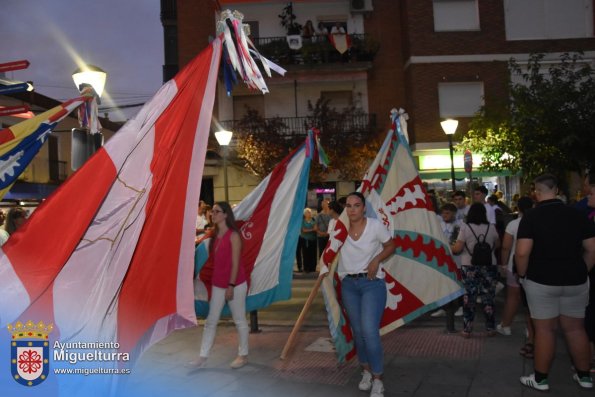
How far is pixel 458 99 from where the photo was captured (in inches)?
838

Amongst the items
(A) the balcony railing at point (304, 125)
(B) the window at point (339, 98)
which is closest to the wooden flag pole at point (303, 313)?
(A) the balcony railing at point (304, 125)

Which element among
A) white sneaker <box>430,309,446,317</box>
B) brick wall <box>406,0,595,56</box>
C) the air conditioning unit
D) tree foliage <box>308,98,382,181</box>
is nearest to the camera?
white sneaker <box>430,309,446,317</box>

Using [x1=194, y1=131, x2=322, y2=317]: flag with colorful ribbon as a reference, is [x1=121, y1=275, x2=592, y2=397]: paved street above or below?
below

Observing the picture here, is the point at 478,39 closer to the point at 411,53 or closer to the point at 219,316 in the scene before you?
the point at 411,53

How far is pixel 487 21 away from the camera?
21172mm

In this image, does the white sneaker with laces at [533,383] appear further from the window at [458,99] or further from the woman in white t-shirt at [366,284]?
the window at [458,99]

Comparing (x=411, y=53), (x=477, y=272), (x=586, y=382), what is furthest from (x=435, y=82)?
(x=586, y=382)

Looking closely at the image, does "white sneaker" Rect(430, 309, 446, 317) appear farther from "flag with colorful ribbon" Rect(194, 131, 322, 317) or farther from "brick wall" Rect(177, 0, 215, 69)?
"brick wall" Rect(177, 0, 215, 69)

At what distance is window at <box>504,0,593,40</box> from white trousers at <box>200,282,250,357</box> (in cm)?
1938

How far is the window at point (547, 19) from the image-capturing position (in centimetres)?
2120

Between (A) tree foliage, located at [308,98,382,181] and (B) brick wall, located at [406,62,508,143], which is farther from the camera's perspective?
(B) brick wall, located at [406,62,508,143]

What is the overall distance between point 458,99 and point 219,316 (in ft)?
59.0

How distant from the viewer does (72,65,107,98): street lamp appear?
7617 millimetres

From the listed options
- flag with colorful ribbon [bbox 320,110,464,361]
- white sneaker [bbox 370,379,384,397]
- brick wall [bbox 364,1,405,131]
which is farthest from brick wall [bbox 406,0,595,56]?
white sneaker [bbox 370,379,384,397]
